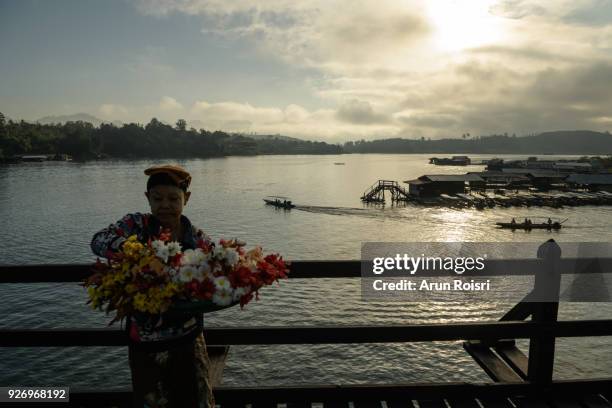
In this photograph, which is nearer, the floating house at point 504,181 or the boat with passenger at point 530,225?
the boat with passenger at point 530,225

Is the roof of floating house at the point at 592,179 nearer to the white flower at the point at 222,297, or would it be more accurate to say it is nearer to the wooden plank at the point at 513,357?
the wooden plank at the point at 513,357

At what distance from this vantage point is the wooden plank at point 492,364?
4668 mm

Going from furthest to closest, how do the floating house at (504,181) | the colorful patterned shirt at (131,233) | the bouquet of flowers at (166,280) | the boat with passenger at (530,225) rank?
the floating house at (504,181) → the boat with passenger at (530,225) → the colorful patterned shirt at (131,233) → the bouquet of flowers at (166,280)

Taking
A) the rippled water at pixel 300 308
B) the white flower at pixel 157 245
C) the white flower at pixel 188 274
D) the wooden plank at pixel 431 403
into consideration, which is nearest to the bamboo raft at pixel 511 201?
the rippled water at pixel 300 308

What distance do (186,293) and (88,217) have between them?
74.9 meters

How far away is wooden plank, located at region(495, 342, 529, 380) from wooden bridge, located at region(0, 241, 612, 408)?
0.02m

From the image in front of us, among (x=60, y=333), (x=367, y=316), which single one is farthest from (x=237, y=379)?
(x=60, y=333)

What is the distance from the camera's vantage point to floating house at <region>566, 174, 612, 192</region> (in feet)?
355

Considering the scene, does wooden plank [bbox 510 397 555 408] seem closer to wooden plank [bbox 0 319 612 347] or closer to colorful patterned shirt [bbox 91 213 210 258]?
wooden plank [bbox 0 319 612 347]

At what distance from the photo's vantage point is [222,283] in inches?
114

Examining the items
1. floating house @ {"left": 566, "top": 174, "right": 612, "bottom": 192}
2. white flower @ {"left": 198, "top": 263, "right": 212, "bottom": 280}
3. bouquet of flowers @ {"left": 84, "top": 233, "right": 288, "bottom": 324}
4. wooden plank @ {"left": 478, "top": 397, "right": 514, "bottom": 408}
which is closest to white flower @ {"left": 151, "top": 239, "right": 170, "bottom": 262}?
bouquet of flowers @ {"left": 84, "top": 233, "right": 288, "bottom": 324}

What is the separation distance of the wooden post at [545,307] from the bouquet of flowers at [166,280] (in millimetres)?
3118

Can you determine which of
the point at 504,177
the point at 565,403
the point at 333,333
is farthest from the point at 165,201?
the point at 504,177

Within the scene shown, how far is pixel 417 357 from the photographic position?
84.0 feet
